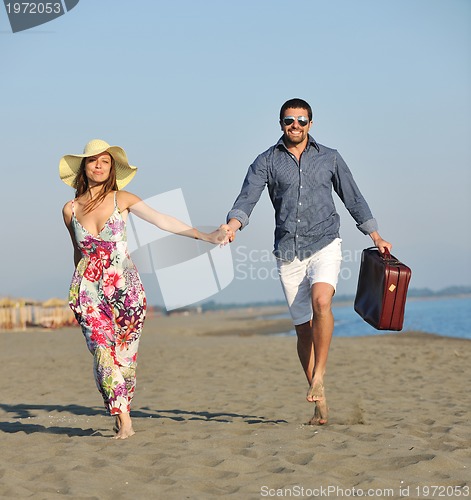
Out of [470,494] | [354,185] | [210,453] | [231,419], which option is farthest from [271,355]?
[470,494]

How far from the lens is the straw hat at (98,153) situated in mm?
5527

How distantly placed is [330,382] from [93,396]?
3.05 m

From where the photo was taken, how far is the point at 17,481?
14.5 feet

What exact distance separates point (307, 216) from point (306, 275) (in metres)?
0.47

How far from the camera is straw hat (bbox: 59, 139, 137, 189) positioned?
18.1ft

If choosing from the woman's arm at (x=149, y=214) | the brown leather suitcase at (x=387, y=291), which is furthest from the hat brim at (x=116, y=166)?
the brown leather suitcase at (x=387, y=291)

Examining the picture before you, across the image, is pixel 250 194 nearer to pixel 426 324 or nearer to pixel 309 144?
pixel 309 144

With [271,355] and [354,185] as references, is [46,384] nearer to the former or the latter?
[271,355]

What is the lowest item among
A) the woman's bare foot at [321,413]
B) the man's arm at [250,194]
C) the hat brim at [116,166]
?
the woman's bare foot at [321,413]

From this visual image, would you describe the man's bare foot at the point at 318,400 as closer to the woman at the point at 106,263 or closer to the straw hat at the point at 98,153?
the woman at the point at 106,263

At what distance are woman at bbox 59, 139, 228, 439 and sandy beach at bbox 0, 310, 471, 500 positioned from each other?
19.7 inches

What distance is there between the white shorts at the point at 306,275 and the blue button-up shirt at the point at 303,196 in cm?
6

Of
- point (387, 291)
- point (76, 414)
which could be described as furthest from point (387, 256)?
point (76, 414)

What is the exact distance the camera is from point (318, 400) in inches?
236
